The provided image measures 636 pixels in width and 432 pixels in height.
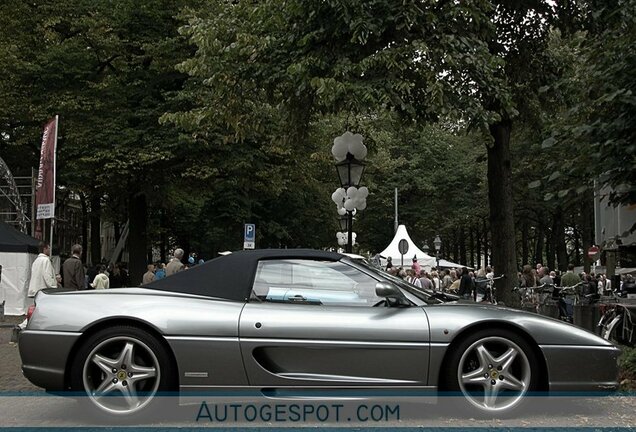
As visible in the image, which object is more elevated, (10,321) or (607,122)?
(607,122)

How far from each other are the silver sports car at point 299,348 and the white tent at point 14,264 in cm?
1561

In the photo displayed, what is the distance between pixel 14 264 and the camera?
20.8m

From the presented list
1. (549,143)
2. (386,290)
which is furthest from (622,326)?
(386,290)

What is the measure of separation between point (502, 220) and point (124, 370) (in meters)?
7.07

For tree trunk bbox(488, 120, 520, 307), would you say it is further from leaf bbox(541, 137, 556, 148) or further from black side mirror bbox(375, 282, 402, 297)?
black side mirror bbox(375, 282, 402, 297)

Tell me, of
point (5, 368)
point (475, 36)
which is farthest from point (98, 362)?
point (475, 36)

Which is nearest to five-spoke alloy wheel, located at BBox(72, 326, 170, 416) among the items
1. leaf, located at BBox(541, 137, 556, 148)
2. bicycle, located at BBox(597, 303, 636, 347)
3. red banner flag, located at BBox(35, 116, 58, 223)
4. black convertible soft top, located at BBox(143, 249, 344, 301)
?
black convertible soft top, located at BBox(143, 249, 344, 301)

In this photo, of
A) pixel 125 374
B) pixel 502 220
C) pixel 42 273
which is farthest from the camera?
pixel 42 273

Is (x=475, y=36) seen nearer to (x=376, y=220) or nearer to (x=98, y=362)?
(x=98, y=362)

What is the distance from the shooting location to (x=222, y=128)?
2280 centimetres

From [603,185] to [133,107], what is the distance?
18791 millimetres

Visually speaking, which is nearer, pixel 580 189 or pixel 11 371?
pixel 580 189

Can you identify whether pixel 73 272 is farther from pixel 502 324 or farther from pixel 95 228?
pixel 95 228

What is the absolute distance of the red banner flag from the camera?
16.8 metres
